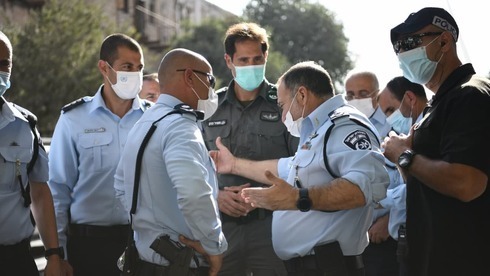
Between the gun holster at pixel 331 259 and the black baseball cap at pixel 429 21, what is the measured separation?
47.5 inches

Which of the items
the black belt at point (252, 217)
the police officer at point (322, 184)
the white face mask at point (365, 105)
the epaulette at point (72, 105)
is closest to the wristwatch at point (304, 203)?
the police officer at point (322, 184)

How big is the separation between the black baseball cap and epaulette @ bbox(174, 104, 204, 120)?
1164mm

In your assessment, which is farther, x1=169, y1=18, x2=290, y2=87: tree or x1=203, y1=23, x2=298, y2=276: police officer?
x1=169, y1=18, x2=290, y2=87: tree

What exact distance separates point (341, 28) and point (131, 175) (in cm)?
4336

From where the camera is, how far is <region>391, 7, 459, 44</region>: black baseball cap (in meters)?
3.47

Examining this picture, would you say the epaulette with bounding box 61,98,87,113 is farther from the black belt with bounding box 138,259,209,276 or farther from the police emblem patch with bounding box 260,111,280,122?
the black belt with bounding box 138,259,209,276

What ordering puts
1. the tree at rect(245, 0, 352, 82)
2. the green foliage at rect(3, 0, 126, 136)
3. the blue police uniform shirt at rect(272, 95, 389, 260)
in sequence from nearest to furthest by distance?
the blue police uniform shirt at rect(272, 95, 389, 260) → the green foliage at rect(3, 0, 126, 136) → the tree at rect(245, 0, 352, 82)

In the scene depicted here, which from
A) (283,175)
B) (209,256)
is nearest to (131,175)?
(209,256)

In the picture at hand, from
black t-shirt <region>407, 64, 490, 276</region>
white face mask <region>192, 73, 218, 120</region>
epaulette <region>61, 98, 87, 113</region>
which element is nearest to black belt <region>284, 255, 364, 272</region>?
black t-shirt <region>407, 64, 490, 276</region>

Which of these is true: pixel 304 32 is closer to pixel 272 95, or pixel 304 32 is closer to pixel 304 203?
pixel 272 95

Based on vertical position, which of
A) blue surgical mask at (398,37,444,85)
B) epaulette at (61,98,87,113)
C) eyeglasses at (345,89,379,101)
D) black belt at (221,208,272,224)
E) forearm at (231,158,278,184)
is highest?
blue surgical mask at (398,37,444,85)

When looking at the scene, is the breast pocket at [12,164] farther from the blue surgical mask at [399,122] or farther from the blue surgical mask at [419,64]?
the blue surgical mask at [399,122]

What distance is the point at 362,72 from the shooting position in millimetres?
6633

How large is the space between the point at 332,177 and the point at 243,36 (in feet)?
5.75
